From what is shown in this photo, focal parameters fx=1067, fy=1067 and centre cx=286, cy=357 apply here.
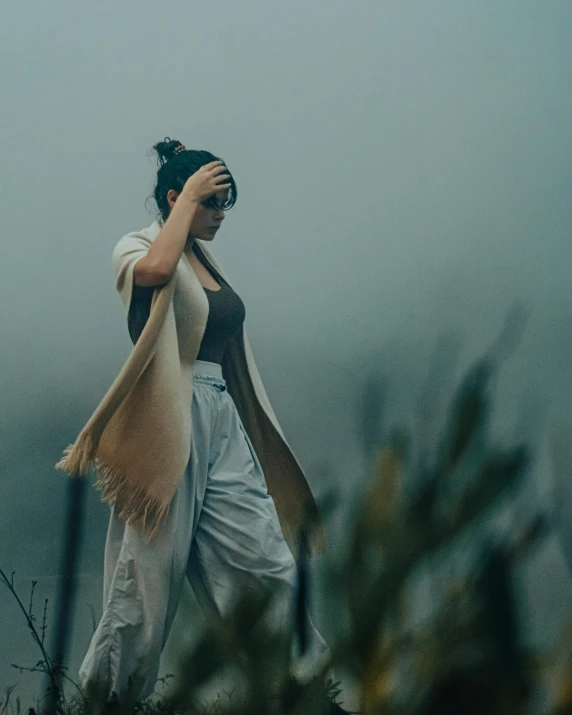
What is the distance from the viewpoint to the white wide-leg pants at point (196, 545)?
1563 mm

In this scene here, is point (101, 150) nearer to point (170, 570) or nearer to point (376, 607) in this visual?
point (170, 570)

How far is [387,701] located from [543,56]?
196cm

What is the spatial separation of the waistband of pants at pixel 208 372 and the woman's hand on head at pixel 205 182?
10.6 inches

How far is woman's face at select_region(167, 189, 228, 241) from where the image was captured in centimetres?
176

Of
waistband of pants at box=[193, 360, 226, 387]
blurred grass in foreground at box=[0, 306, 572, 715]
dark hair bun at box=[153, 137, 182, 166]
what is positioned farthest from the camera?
dark hair bun at box=[153, 137, 182, 166]

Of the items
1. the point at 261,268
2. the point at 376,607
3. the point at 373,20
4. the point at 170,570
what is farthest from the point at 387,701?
the point at 373,20

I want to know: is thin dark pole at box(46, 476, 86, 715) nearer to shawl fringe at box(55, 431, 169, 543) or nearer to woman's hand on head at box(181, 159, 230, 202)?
shawl fringe at box(55, 431, 169, 543)

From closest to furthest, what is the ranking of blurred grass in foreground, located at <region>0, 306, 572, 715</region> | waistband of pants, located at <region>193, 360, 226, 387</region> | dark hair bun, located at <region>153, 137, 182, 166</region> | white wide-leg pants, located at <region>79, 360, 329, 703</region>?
blurred grass in foreground, located at <region>0, 306, 572, 715</region> → white wide-leg pants, located at <region>79, 360, 329, 703</region> → waistband of pants, located at <region>193, 360, 226, 387</region> → dark hair bun, located at <region>153, 137, 182, 166</region>

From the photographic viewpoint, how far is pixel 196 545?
163 cm

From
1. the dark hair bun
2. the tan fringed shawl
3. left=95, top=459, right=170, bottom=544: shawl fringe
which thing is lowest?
left=95, top=459, right=170, bottom=544: shawl fringe

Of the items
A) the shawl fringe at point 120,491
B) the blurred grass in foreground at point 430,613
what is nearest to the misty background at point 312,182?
the shawl fringe at point 120,491

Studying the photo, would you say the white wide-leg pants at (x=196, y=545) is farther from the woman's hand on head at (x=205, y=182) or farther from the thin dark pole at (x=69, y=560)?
the woman's hand on head at (x=205, y=182)

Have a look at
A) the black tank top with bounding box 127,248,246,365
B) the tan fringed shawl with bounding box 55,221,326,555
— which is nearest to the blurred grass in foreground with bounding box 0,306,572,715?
the tan fringed shawl with bounding box 55,221,326,555

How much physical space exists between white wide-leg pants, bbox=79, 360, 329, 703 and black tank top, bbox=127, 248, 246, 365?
4 centimetres
